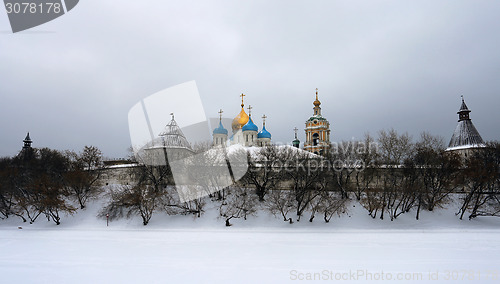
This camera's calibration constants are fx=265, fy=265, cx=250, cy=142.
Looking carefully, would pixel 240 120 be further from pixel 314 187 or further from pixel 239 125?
pixel 314 187

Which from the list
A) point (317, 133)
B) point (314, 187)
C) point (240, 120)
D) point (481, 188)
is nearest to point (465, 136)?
point (481, 188)

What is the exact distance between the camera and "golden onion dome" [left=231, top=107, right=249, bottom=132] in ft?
164

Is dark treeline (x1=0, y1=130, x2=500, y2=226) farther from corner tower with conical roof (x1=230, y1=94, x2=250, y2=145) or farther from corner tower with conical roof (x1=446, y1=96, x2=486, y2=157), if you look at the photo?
corner tower with conical roof (x1=230, y1=94, x2=250, y2=145)

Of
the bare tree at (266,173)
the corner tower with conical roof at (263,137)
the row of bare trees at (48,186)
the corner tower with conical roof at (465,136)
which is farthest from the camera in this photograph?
the corner tower with conical roof at (263,137)

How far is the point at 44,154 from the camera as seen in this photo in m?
41.4

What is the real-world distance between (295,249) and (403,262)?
5.26 metres

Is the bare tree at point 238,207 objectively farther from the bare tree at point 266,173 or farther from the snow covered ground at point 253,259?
the snow covered ground at point 253,259

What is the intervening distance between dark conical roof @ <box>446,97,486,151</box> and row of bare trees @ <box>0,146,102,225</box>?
159ft

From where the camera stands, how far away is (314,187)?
28.2 metres

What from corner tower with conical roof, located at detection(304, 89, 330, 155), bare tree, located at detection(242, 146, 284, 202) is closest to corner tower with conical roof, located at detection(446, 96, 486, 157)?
corner tower with conical roof, located at detection(304, 89, 330, 155)

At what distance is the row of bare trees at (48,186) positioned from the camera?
2774 centimetres

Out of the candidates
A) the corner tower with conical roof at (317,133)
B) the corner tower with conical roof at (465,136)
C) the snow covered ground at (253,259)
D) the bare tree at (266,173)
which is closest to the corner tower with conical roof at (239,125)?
the corner tower with conical roof at (317,133)

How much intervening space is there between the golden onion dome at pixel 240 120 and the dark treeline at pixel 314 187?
16271 millimetres

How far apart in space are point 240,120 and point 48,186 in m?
30.7
